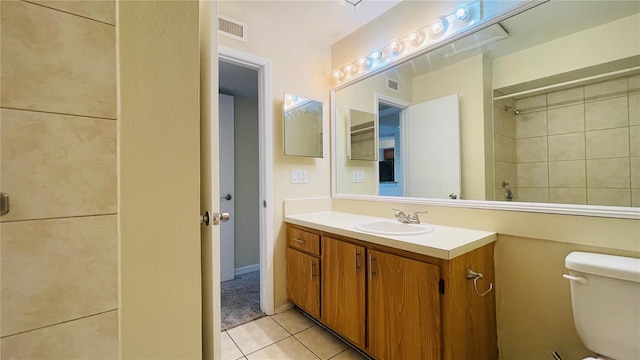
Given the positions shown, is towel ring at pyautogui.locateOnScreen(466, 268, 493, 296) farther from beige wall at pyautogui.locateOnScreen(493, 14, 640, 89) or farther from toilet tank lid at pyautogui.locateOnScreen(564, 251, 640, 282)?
beige wall at pyautogui.locateOnScreen(493, 14, 640, 89)

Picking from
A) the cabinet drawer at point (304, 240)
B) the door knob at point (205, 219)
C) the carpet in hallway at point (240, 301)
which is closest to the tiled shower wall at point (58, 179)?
the door knob at point (205, 219)

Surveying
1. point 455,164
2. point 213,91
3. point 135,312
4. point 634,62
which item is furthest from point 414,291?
point 634,62

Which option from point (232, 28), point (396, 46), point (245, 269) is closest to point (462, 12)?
point (396, 46)

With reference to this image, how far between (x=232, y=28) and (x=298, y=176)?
1.22 metres

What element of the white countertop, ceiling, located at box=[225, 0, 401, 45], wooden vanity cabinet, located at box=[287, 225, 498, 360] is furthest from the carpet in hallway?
ceiling, located at box=[225, 0, 401, 45]

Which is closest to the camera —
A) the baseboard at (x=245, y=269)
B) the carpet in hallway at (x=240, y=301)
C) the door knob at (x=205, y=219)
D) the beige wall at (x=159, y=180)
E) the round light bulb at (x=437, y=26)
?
the beige wall at (x=159, y=180)

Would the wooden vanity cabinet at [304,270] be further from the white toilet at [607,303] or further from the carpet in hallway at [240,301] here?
the white toilet at [607,303]

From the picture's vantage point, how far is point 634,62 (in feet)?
3.81

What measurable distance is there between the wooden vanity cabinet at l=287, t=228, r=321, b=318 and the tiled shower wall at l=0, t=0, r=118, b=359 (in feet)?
4.21

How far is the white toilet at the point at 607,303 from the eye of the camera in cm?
96

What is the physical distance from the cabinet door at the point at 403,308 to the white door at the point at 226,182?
75.2 inches

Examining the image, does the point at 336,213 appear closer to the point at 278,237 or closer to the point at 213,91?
the point at 278,237

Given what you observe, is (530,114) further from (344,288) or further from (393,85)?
(344,288)

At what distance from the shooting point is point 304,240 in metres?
1.93
